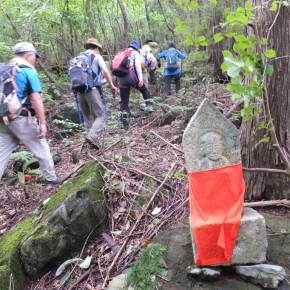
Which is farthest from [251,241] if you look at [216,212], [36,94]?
[36,94]

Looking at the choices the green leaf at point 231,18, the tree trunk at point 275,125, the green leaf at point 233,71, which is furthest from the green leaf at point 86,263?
the green leaf at point 231,18

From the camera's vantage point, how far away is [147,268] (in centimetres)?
288

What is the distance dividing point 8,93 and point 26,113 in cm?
37

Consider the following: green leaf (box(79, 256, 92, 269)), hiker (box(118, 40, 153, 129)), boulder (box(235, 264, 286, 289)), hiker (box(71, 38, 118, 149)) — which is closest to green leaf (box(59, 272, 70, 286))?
green leaf (box(79, 256, 92, 269))

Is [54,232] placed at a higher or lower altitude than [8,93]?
lower

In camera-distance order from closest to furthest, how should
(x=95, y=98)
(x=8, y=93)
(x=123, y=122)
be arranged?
(x=8, y=93), (x=95, y=98), (x=123, y=122)

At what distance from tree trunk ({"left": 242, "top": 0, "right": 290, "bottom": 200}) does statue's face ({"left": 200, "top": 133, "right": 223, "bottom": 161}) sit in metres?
0.89

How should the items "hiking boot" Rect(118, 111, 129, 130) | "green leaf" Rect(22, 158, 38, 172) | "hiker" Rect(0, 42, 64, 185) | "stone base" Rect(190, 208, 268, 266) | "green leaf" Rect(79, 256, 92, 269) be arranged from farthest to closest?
"hiking boot" Rect(118, 111, 129, 130) → "green leaf" Rect(22, 158, 38, 172) → "hiker" Rect(0, 42, 64, 185) → "green leaf" Rect(79, 256, 92, 269) → "stone base" Rect(190, 208, 268, 266)

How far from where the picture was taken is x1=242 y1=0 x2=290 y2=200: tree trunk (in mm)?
3123

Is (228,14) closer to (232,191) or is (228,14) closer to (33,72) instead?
(232,191)

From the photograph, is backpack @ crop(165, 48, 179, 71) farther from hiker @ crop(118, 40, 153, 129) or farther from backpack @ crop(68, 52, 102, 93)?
backpack @ crop(68, 52, 102, 93)

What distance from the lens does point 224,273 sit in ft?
8.93

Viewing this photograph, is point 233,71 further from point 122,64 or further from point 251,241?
point 122,64

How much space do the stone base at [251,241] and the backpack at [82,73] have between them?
170 inches
